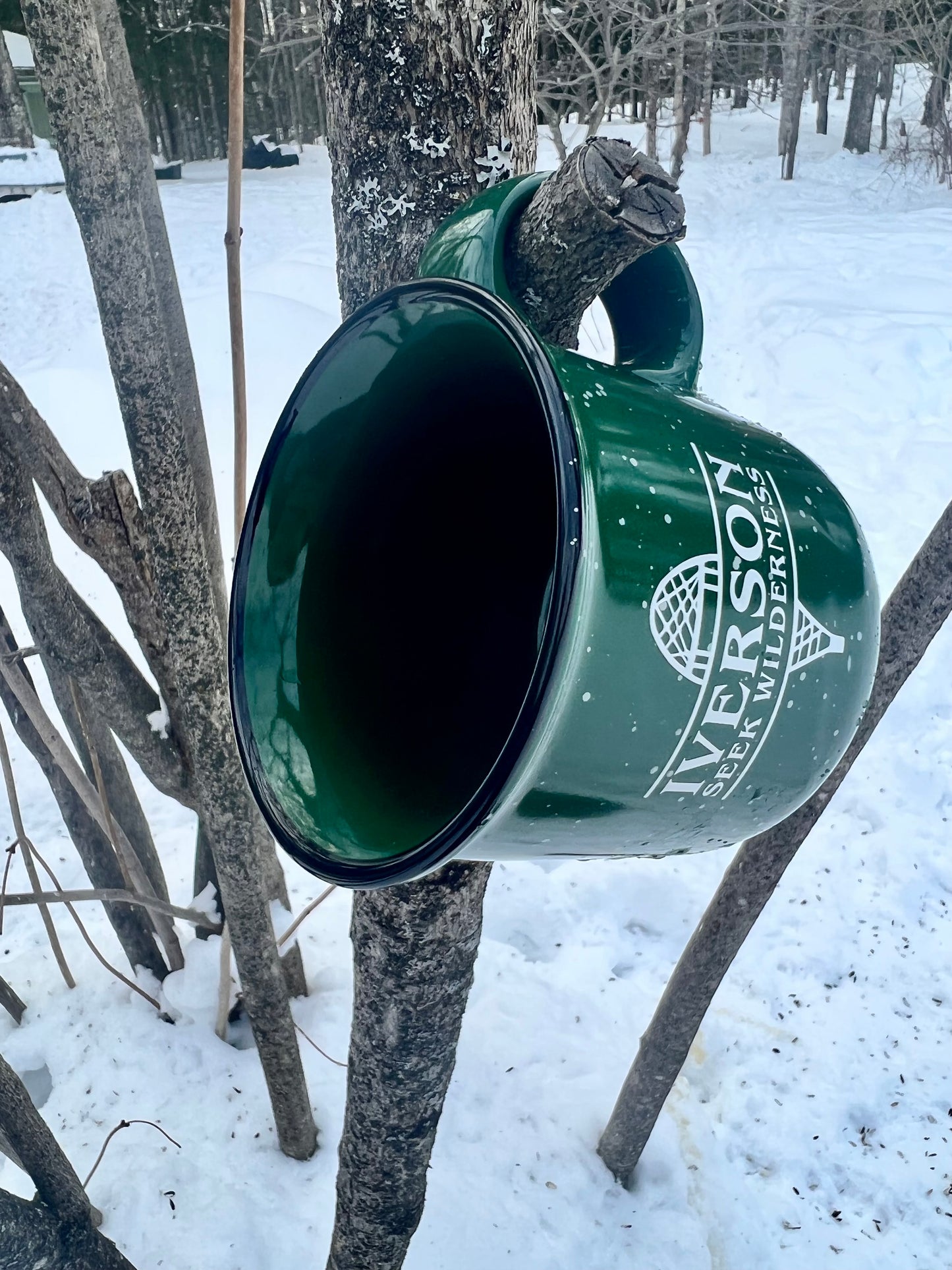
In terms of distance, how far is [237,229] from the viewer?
1376mm

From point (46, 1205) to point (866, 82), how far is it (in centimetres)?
1709

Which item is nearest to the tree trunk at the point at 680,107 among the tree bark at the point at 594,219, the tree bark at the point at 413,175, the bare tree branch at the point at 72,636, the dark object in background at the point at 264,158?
the dark object in background at the point at 264,158

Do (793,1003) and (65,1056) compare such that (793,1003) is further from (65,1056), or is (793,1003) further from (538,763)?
(538,763)

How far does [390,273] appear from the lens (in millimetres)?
925

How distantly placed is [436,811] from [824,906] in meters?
2.75

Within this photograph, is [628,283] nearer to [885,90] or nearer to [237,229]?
[237,229]

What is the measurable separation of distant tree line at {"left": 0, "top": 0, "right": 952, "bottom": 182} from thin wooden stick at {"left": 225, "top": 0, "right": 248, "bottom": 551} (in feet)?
33.1

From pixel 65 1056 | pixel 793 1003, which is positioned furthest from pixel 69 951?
pixel 793 1003

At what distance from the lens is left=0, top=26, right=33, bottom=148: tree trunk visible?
10945 millimetres

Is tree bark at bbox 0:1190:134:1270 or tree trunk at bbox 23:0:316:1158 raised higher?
tree trunk at bbox 23:0:316:1158

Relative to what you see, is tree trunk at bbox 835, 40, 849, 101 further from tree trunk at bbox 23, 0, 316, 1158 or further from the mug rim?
the mug rim

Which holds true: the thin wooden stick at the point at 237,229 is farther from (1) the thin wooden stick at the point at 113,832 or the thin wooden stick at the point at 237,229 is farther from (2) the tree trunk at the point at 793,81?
(2) the tree trunk at the point at 793,81

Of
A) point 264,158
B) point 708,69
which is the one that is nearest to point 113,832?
point 264,158

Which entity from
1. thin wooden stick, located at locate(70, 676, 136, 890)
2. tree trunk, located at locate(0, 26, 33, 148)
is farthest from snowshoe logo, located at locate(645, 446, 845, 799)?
tree trunk, located at locate(0, 26, 33, 148)
